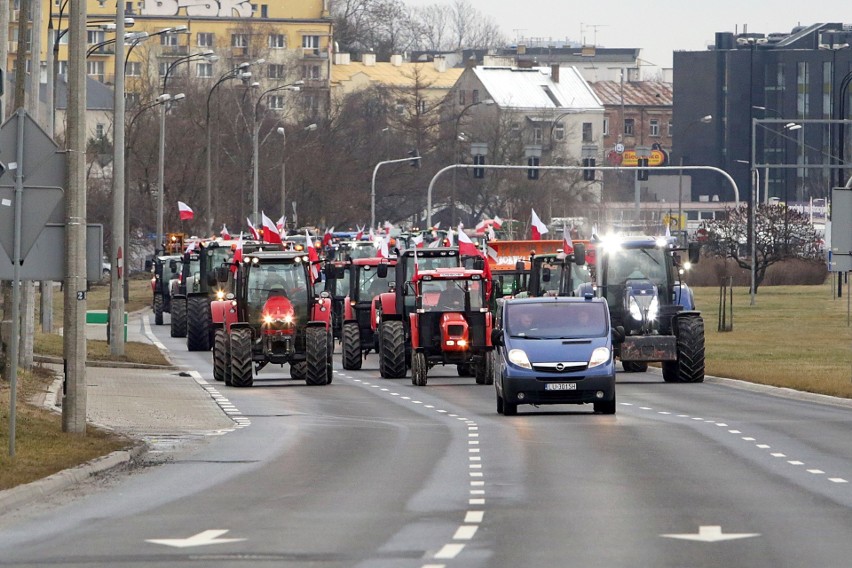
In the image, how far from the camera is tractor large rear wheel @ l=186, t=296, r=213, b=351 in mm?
52000

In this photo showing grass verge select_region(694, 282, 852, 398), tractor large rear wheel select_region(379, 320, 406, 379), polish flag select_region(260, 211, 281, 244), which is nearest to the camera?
grass verge select_region(694, 282, 852, 398)

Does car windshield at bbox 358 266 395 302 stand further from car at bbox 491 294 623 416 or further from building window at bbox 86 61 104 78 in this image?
building window at bbox 86 61 104 78

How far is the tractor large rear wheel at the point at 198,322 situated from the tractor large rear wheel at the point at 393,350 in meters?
12.6

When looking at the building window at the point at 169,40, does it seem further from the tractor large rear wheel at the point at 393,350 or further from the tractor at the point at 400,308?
the tractor large rear wheel at the point at 393,350

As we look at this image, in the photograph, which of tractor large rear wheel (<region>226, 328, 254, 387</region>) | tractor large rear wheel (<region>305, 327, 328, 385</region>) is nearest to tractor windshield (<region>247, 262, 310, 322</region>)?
tractor large rear wheel (<region>305, 327, 328, 385</region>)

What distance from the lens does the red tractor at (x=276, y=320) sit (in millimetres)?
36906

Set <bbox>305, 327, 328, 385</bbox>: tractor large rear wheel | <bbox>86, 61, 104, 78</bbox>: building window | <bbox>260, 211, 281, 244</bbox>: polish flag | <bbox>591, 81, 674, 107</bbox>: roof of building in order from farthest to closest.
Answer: <bbox>591, 81, 674, 107</bbox>: roof of building, <bbox>86, 61, 104, 78</bbox>: building window, <bbox>260, 211, 281, 244</bbox>: polish flag, <bbox>305, 327, 328, 385</bbox>: tractor large rear wheel

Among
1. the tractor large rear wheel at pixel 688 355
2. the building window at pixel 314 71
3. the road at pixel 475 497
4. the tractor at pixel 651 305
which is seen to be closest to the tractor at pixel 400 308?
the tractor at pixel 651 305

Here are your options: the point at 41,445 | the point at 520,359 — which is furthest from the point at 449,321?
the point at 41,445

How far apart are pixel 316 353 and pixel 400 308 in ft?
15.6

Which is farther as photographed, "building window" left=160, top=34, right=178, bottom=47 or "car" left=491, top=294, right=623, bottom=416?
"building window" left=160, top=34, right=178, bottom=47

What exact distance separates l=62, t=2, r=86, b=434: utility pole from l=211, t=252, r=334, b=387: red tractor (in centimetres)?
1315

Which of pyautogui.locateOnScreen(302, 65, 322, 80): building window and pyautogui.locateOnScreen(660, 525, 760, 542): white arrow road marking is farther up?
pyautogui.locateOnScreen(302, 65, 322, 80): building window

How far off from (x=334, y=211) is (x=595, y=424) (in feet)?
267
